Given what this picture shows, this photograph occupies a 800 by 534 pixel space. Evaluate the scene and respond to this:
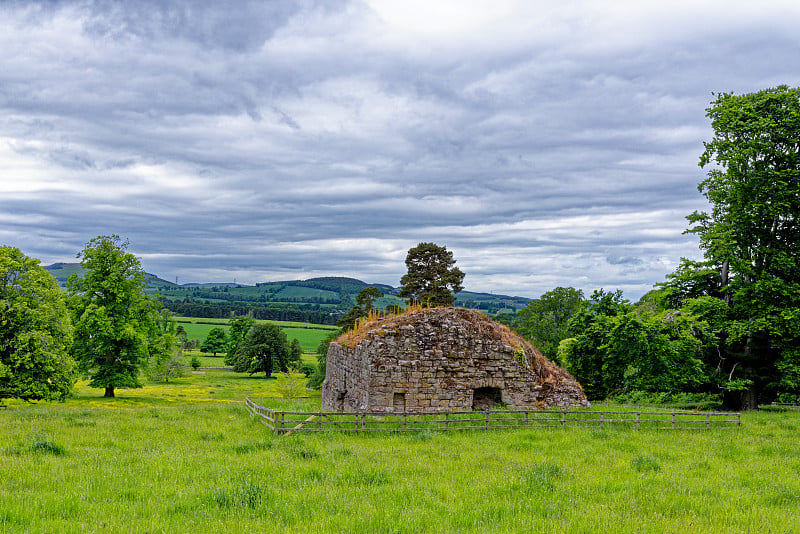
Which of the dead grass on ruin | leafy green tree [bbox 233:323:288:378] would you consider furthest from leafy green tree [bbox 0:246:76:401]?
leafy green tree [bbox 233:323:288:378]

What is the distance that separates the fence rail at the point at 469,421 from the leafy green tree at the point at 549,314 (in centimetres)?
3213

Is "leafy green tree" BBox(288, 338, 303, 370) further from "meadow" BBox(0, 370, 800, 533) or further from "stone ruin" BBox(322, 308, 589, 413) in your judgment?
"meadow" BBox(0, 370, 800, 533)

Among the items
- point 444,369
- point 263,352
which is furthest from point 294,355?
point 444,369

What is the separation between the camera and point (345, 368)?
75.6 ft

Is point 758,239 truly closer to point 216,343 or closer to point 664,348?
Result: point 664,348

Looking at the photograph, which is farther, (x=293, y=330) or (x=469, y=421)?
(x=293, y=330)

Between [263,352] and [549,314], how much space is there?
42313 mm

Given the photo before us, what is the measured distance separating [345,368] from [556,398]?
8.94m

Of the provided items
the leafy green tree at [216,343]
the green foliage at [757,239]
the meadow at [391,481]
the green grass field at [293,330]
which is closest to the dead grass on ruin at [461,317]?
the meadow at [391,481]

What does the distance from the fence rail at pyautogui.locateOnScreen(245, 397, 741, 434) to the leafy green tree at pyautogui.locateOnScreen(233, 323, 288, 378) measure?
57.3 meters

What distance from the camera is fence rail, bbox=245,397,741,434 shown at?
16.5 metres

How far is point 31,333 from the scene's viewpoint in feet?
85.6

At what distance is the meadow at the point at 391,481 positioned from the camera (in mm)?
7910

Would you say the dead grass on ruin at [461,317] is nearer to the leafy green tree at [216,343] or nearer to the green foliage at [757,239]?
the green foliage at [757,239]
